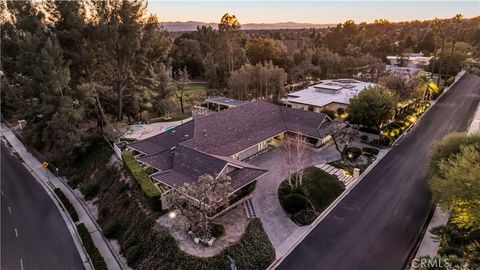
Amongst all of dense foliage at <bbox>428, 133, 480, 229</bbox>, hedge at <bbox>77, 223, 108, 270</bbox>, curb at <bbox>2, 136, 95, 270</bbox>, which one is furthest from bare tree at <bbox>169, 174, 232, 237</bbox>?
dense foliage at <bbox>428, 133, 480, 229</bbox>

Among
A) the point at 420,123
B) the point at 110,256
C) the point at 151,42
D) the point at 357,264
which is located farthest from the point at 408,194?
the point at 151,42

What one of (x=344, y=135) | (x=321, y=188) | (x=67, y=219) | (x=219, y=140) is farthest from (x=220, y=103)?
(x=67, y=219)

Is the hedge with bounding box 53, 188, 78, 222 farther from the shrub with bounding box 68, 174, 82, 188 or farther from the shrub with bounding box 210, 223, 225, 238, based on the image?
the shrub with bounding box 210, 223, 225, 238

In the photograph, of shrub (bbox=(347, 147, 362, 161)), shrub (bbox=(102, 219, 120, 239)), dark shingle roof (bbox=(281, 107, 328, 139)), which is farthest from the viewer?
dark shingle roof (bbox=(281, 107, 328, 139))

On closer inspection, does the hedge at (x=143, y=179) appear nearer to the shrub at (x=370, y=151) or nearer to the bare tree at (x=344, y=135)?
the bare tree at (x=344, y=135)

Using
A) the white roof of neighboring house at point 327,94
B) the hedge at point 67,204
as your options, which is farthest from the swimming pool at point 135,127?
the white roof of neighboring house at point 327,94

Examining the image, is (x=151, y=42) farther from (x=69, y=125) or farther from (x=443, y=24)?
(x=443, y=24)

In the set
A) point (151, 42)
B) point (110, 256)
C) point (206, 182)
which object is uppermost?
point (151, 42)
